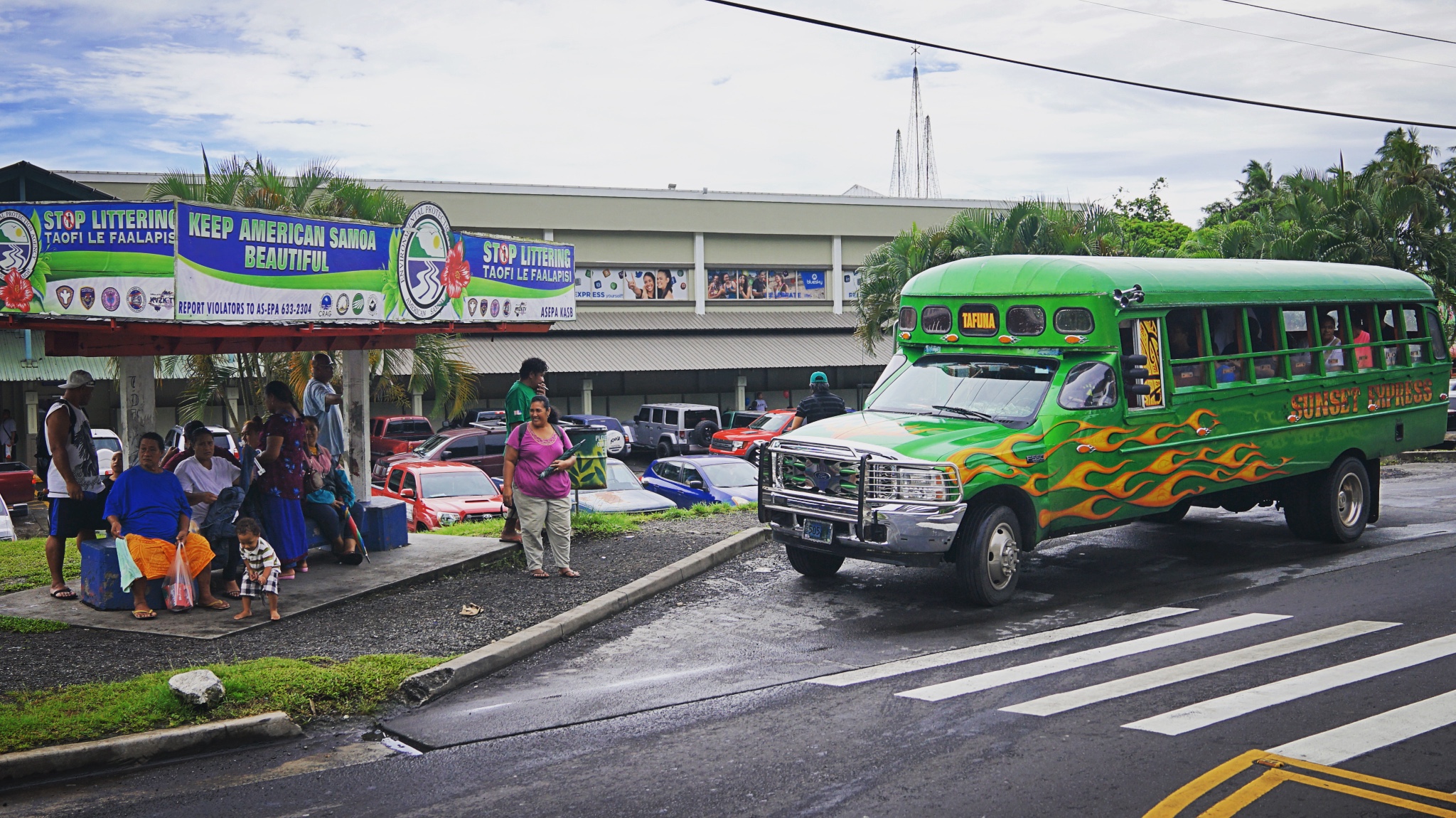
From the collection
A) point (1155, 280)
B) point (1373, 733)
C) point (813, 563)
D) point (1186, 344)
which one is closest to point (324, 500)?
point (813, 563)

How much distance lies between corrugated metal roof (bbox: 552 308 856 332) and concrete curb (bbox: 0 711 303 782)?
3266 cm

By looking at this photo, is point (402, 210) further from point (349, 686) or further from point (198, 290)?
point (349, 686)

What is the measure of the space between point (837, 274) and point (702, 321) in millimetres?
5940

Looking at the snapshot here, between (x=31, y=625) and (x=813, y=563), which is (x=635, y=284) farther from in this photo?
(x=31, y=625)

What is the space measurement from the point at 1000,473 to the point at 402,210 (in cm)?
1589

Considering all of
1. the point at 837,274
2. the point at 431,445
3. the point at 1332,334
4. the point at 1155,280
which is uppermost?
the point at 837,274

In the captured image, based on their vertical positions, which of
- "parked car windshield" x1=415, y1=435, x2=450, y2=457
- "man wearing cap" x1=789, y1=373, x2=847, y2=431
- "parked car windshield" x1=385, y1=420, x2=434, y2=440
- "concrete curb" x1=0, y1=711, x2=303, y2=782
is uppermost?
"man wearing cap" x1=789, y1=373, x2=847, y2=431

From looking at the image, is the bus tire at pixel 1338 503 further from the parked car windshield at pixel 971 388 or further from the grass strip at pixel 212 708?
the grass strip at pixel 212 708

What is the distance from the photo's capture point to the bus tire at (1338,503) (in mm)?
12852

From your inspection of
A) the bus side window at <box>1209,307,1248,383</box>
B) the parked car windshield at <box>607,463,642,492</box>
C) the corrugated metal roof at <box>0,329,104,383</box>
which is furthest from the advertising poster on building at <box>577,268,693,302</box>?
the bus side window at <box>1209,307,1248,383</box>

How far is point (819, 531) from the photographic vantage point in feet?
33.6

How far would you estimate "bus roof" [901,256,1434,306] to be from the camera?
10867mm

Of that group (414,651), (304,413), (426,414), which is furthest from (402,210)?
(426,414)

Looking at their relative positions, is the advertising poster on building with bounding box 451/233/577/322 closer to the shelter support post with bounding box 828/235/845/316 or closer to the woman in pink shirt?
the woman in pink shirt
